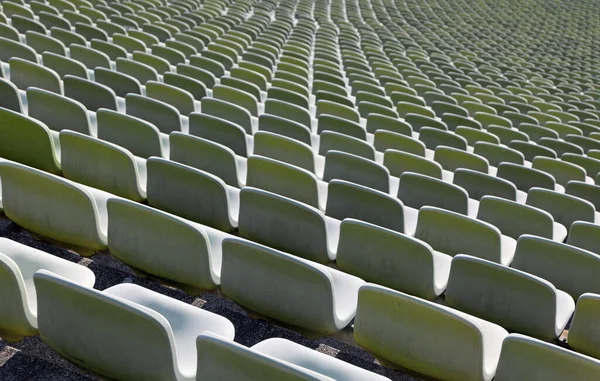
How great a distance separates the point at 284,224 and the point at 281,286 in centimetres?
56

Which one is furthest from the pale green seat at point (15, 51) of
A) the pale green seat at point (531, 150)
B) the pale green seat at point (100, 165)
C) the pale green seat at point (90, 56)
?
the pale green seat at point (531, 150)

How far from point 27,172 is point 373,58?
7801 mm

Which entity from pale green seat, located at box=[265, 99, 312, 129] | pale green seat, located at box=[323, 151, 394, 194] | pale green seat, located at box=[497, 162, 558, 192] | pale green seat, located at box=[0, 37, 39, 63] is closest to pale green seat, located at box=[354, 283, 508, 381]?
pale green seat, located at box=[323, 151, 394, 194]

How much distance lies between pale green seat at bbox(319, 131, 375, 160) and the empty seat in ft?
6.15

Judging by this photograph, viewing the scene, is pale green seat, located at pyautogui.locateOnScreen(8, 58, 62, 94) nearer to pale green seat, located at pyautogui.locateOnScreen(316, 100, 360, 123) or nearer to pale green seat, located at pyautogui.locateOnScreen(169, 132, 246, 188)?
pale green seat, located at pyautogui.locateOnScreen(169, 132, 246, 188)

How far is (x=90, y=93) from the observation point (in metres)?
4.34

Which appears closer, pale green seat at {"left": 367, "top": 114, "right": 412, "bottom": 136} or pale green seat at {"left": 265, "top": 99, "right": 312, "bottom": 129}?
pale green seat at {"left": 265, "top": 99, "right": 312, "bottom": 129}

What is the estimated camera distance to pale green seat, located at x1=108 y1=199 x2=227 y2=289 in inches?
90.7

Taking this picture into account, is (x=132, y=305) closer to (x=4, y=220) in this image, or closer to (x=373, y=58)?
(x=4, y=220)

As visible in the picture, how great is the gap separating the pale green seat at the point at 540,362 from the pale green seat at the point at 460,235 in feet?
3.73

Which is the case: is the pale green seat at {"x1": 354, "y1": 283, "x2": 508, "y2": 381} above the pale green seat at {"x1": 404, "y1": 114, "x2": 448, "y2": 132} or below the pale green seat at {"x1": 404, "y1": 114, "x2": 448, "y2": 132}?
above

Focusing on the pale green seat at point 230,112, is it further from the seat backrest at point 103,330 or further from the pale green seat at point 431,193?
the seat backrest at point 103,330

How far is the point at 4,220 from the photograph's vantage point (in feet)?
9.53

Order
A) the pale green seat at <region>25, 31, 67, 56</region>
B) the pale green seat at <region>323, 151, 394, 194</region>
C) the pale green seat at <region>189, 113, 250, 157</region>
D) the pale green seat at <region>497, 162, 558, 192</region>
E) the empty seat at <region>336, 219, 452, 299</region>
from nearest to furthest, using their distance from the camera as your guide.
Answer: the empty seat at <region>336, 219, 452, 299</region>
the pale green seat at <region>323, 151, 394, 194</region>
the pale green seat at <region>189, 113, 250, 157</region>
the pale green seat at <region>497, 162, 558, 192</region>
the pale green seat at <region>25, 31, 67, 56</region>
